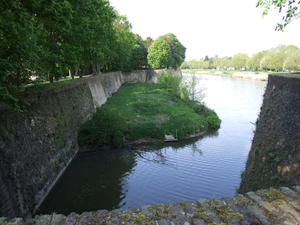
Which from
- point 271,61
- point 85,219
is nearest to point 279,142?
point 85,219

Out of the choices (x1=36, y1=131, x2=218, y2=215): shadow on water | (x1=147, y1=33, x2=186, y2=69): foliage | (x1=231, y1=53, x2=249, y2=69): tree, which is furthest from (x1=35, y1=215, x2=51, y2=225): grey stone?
(x1=231, y1=53, x2=249, y2=69): tree

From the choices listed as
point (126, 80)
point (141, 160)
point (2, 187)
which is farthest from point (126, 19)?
point (2, 187)

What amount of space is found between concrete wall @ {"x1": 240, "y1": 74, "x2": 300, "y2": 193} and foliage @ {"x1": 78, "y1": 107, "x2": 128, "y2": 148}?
7974mm

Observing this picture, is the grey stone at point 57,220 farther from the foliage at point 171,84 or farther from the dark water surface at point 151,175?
the foliage at point 171,84

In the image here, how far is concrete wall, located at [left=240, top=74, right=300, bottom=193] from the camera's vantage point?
554 cm

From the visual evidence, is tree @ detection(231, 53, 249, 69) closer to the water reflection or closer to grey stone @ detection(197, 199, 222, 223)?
the water reflection

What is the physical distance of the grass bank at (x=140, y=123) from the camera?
539 inches

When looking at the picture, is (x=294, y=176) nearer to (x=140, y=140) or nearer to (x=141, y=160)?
(x=141, y=160)

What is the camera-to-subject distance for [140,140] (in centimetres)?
1516

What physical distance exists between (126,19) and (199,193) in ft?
99.4

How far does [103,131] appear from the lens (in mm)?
13578

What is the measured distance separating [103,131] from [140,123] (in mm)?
3721

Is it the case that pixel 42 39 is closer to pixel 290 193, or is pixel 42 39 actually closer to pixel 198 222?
pixel 198 222

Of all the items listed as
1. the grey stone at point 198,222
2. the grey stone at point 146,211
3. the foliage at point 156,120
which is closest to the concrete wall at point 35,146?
the foliage at point 156,120
